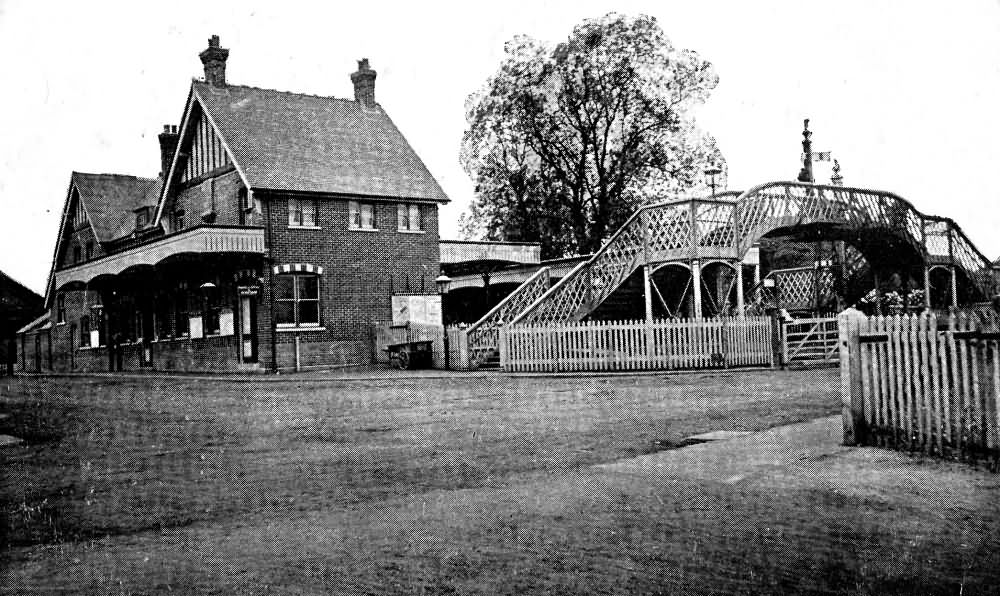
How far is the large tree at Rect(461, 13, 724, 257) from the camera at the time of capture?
4406 centimetres

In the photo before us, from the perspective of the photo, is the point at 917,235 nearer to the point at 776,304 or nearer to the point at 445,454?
the point at 776,304

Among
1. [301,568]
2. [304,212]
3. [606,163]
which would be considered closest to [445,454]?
[301,568]

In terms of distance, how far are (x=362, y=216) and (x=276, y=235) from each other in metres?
3.35

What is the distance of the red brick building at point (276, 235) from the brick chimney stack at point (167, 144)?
20.6 ft

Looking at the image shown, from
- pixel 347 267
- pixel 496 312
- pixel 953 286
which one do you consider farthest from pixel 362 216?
pixel 953 286

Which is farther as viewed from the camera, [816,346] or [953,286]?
[953,286]

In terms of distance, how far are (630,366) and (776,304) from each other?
180 inches

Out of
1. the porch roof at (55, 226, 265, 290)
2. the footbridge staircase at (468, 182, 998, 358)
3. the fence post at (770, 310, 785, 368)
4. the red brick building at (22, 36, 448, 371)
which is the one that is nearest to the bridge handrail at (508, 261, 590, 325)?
the footbridge staircase at (468, 182, 998, 358)

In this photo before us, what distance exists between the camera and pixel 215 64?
35.4m

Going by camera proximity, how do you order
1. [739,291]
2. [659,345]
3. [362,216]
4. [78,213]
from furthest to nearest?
[78,213], [362,216], [739,291], [659,345]

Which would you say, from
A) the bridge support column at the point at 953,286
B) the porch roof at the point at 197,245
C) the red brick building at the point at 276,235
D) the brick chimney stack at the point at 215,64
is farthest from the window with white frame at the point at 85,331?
the bridge support column at the point at 953,286

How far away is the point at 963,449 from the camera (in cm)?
791

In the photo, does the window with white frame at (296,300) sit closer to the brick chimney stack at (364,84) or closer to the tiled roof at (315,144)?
the tiled roof at (315,144)

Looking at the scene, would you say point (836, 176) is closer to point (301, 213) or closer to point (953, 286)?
point (953, 286)
